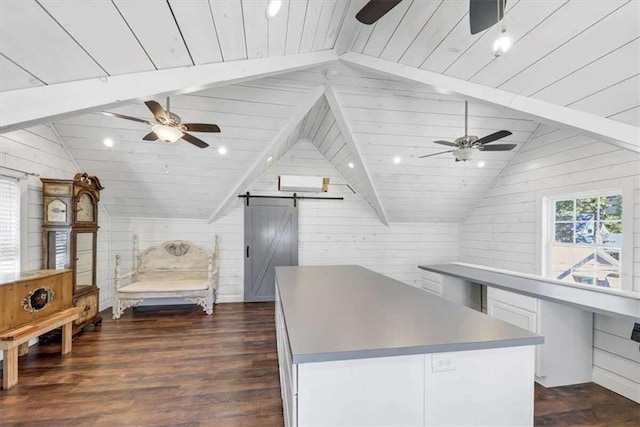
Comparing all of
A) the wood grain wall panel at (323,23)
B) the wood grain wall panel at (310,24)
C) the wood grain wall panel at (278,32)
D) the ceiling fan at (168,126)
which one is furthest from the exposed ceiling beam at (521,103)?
the ceiling fan at (168,126)

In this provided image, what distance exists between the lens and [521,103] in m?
2.12

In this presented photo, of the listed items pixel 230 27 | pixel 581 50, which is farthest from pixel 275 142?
pixel 581 50

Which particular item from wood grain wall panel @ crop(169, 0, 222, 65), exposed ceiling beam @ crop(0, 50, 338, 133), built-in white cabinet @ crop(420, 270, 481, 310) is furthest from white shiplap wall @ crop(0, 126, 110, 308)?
built-in white cabinet @ crop(420, 270, 481, 310)

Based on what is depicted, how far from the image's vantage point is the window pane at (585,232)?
335 cm

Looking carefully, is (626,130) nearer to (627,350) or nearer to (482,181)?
(627,350)

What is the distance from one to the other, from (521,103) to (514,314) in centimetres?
184

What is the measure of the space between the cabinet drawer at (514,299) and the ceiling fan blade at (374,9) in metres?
2.53

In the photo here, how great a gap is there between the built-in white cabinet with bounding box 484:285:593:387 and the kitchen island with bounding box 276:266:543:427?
4.58 feet

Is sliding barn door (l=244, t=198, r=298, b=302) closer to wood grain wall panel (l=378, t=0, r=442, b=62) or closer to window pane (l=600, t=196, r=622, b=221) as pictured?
wood grain wall panel (l=378, t=0, r=442, b=62)

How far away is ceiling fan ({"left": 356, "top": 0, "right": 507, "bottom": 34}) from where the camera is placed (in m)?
1.20

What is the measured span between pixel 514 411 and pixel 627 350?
6.18 feet

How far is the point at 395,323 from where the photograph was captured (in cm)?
147

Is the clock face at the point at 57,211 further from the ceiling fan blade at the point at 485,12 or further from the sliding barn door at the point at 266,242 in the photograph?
the ceiling fan blade at the point at 485,12

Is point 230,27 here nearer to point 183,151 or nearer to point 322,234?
point 183,151
